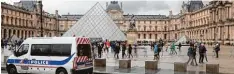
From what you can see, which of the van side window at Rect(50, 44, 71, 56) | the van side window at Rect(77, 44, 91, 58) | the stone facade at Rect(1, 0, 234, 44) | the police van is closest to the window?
the police van

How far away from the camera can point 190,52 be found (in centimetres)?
2091

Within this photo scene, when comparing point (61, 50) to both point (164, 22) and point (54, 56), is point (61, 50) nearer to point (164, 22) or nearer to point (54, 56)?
point (54, 56)

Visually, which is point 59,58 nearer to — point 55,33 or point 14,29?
point 14,29

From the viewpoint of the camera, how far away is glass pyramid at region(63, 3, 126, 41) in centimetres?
5559

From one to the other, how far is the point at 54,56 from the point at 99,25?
4269cm

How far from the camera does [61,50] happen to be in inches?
566

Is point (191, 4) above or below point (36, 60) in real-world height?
above

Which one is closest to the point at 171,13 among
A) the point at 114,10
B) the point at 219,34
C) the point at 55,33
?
the point at 114,10

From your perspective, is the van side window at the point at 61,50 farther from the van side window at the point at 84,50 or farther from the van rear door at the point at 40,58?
the van side window at the point at 84,50

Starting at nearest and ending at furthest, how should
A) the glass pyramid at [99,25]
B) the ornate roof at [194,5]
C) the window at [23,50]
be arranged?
the window at [23,50]
the glass pyramid at [99,25]
the ornate roof at [194,5]

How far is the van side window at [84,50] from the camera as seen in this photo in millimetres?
14242

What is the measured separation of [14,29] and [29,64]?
7540cm

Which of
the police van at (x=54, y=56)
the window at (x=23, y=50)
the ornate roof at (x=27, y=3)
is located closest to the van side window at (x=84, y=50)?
the police van at (x=54, y=56)

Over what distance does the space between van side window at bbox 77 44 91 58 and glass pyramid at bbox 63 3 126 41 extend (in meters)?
40.2
